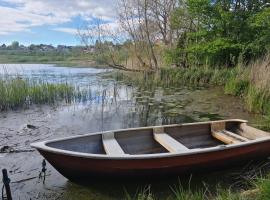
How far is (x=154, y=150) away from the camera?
4855 mm

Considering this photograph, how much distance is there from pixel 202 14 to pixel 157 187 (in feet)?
37.4

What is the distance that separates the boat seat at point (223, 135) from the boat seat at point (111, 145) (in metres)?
1.75

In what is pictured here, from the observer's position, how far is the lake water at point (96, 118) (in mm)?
4066

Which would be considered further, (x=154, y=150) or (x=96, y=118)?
(x=96, y=118)

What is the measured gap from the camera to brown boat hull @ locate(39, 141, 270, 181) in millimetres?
3768

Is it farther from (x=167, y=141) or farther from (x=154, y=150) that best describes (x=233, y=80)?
(x=167, y=141)

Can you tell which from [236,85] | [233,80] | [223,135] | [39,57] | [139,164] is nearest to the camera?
[139,164]

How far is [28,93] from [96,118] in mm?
2770

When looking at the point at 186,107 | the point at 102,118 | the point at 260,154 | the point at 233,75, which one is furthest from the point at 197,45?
the point at 260,154

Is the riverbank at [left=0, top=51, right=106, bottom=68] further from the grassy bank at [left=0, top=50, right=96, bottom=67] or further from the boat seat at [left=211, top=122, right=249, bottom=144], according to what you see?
the boat seat at [left=211, top=122, right=249, bottom=144]

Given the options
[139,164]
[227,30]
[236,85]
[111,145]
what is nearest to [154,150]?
[111,145]

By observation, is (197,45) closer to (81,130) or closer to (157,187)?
(81,130)

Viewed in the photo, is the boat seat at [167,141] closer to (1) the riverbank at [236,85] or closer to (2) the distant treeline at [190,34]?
(1) the riverbank at [236,85]

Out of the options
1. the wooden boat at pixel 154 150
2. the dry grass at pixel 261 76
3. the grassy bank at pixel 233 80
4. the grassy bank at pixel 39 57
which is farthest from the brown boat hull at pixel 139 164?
the grassy bank at pixel 39 57
